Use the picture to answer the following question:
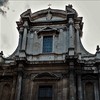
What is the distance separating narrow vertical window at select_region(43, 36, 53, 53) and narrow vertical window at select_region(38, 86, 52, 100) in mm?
3493

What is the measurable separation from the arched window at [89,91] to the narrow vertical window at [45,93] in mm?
2526

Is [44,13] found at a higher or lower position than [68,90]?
higher

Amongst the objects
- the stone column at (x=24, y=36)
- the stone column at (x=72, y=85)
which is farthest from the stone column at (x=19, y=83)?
the stone column at (x=72, y=85)

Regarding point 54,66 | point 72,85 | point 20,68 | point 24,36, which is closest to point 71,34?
point 54,66

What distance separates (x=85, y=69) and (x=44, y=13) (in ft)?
24.2

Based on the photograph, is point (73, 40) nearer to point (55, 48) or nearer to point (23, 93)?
point (55, 48)

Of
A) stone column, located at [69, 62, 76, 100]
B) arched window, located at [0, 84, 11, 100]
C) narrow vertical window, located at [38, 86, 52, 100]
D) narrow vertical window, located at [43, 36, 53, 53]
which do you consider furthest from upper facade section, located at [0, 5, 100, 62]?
narrow vertical window, located at [38, 86, 52, 100]

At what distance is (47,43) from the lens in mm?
21156

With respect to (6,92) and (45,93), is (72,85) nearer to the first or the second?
(45,93)

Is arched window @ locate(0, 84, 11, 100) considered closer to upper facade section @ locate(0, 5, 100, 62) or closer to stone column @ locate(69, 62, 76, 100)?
upper facade section @ locate(0, 5, 100, 62)

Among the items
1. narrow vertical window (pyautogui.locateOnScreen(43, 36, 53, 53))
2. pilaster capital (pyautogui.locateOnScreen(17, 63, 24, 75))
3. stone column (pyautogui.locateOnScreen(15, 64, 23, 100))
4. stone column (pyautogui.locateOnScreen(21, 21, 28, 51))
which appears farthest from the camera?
narrow vertical window (pyautogui.locateOnScreen(43, 36, 53, 53))

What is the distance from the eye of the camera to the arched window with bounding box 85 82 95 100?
1742cm

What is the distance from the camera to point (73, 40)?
798 inches

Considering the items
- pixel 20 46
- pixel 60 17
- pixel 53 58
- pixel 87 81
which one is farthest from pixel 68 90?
pixel 60 17
